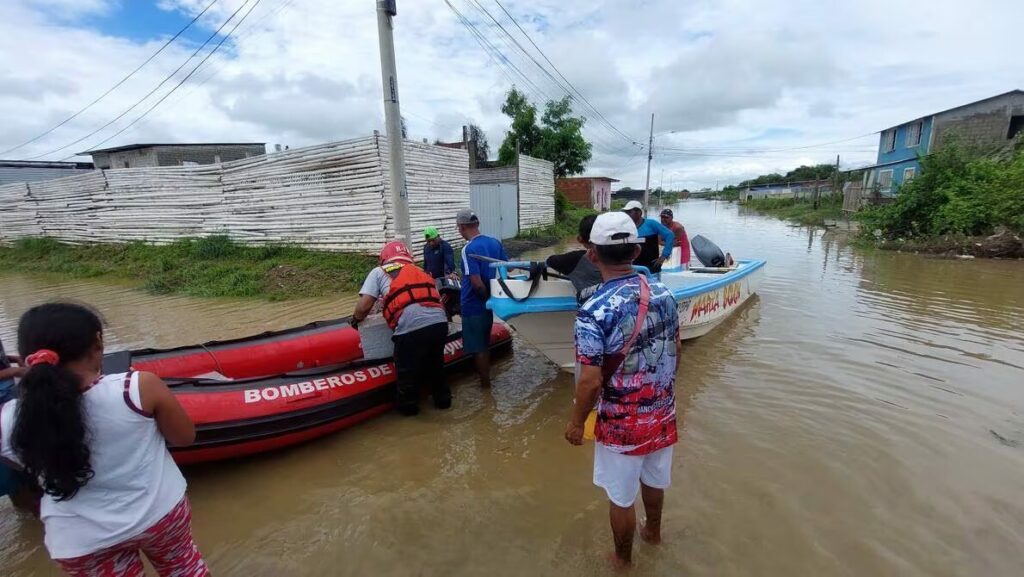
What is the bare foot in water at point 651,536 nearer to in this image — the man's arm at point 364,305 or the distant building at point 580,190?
the man's arm at point 364,305

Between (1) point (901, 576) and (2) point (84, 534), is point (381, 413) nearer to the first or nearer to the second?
(2) point (84, 534)

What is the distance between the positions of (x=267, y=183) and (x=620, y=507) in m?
12.0

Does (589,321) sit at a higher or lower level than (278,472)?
higher

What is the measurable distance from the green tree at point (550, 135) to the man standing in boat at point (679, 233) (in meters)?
18.7

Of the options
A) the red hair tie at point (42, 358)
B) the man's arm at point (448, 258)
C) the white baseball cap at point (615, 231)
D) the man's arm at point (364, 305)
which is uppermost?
the white baseball cap at point (615, 231)

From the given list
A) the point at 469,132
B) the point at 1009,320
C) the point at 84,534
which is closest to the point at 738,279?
the point at 1009,320

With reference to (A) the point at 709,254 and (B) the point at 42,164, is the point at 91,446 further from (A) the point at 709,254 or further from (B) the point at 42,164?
(B) the point at 42,164

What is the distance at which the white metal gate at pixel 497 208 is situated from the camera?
17.1 meters

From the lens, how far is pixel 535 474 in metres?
3.61

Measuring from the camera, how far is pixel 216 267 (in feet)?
37.0

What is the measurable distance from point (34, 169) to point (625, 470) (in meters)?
44.8

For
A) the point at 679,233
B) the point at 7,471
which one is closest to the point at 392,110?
the point at 679,233

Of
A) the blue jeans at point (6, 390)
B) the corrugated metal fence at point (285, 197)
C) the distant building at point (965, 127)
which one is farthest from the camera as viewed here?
the distant building at point (965, 127)

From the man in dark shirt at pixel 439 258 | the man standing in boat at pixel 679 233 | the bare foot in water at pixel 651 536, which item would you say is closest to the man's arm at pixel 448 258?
the man in dark shirt at pixel 439 258
